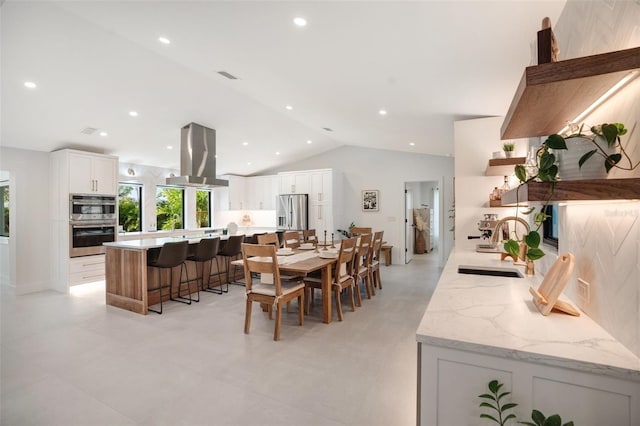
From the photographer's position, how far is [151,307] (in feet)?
14.1

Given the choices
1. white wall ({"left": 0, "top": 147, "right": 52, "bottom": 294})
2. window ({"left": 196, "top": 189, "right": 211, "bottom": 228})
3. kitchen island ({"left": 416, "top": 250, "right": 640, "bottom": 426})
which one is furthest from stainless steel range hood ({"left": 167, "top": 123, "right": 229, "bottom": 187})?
kitchen island ({"left": 416, "top": 250, "right": 640, "bottom": 426})

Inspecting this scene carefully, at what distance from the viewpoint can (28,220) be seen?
519 cm

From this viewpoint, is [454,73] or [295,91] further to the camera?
[295,91]

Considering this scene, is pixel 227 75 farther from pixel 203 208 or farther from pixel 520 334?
pixel 203 208

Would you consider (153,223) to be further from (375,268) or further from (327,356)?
(327,356)

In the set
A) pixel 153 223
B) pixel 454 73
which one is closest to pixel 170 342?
pixel 454 73

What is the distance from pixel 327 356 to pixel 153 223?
596 centimetres

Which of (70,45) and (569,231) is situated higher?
(70,45)

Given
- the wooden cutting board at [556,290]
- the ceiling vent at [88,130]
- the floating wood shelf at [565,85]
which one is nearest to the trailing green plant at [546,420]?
the wooden cutting board at [556,290]

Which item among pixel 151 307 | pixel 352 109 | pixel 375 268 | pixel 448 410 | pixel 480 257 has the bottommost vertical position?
pixel 151 307

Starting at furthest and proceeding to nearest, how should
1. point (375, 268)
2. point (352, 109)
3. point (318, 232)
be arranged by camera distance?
point (318, 232), point (375, 268), point (352, 109)

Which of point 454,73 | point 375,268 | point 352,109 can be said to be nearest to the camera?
point 454,73

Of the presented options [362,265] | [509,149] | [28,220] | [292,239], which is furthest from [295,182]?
[509,149]

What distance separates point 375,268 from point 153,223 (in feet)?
17.2
